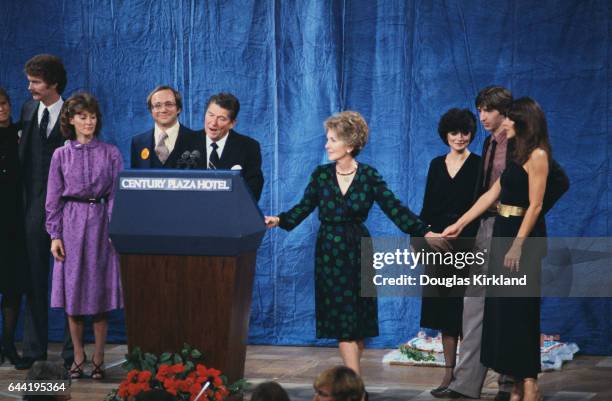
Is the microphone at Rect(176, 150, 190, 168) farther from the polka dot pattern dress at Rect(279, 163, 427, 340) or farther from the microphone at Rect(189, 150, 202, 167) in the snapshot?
the polka dot pattern dress at Rect(279, 163, 427, 340)

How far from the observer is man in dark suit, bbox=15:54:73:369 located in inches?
261

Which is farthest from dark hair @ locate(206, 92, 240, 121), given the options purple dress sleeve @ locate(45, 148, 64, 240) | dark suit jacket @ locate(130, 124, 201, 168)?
purple dress sleeve @ locate(45, 148, 64, 240)

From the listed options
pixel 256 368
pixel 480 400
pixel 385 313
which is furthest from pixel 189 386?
pixel 385 313

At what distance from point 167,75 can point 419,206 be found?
1934mm

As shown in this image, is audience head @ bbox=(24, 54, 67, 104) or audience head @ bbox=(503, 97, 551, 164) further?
audience head @ bbox=(24, 54, 67, 104)

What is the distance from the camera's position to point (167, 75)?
7.84 meters

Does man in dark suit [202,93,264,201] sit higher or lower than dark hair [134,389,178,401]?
higher

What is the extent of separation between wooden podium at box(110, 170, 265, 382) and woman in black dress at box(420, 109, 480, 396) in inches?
55.0

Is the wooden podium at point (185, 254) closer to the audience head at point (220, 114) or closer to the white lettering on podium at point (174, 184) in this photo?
the white lettering on podium at point (174, 184)

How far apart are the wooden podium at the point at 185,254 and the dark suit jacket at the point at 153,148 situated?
1.21 metres

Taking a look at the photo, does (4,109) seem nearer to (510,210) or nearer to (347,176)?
(347,176)

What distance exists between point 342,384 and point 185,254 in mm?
1676

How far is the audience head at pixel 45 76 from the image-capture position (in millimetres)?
6602

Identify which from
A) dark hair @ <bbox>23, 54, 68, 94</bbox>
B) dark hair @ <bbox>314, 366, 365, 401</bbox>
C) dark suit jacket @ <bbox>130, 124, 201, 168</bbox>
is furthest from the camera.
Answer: dark hair @ <bbox>23, 54, 68, 94</bbox>
